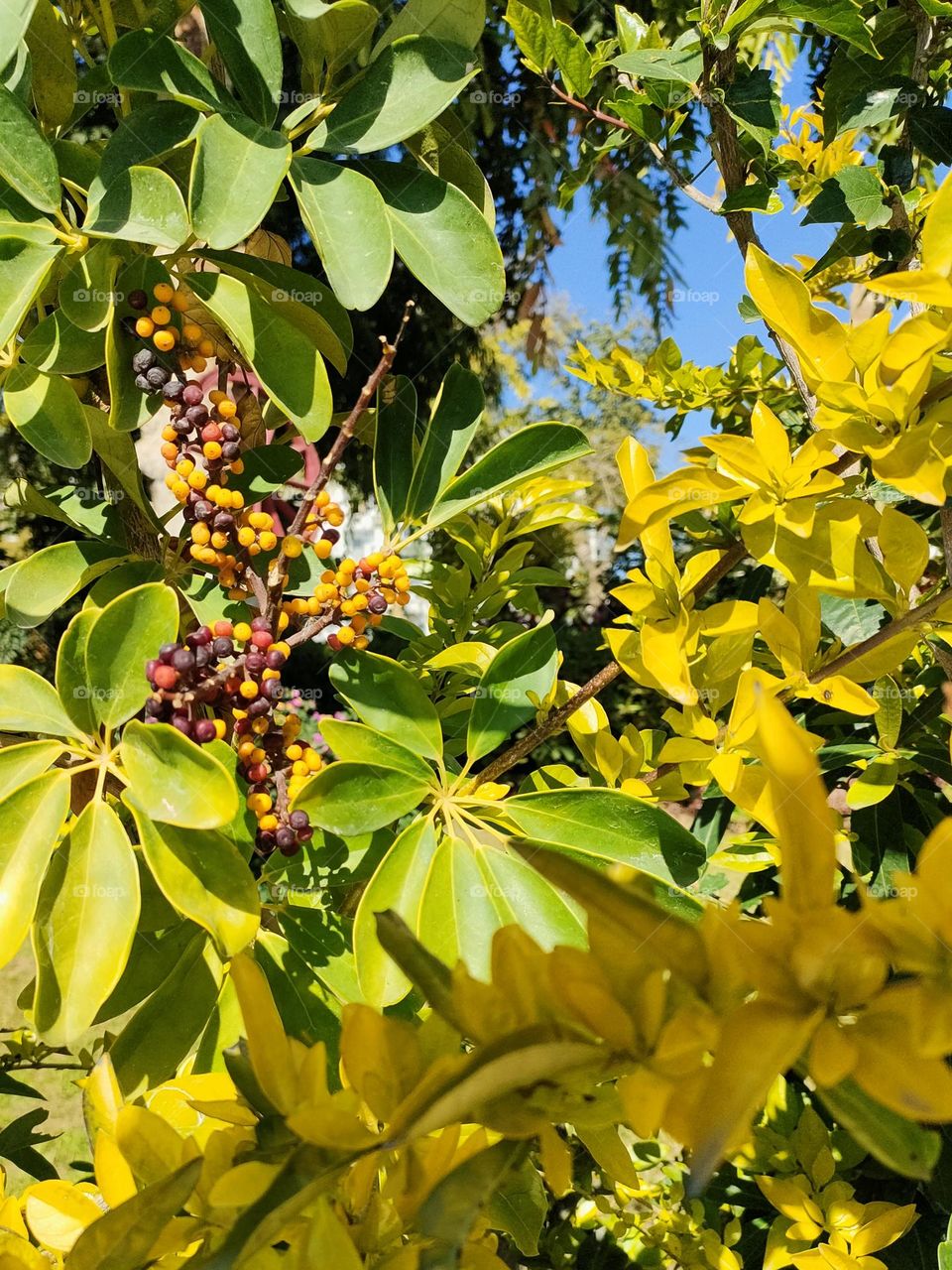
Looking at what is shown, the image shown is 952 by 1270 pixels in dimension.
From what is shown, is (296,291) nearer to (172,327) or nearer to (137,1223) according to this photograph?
(172,327)

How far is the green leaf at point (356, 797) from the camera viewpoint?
1.65 ft

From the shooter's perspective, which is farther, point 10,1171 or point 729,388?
point 10,1171

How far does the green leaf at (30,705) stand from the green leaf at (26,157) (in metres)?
0.27

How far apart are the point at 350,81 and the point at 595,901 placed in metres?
0.53

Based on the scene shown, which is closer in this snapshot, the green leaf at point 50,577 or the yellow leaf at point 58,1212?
the yellow leaf at point 58,1212

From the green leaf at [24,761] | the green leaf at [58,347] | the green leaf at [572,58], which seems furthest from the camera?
the green leaf at [572,58]

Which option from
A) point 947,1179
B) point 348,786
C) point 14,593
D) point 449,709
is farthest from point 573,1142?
point 14,593

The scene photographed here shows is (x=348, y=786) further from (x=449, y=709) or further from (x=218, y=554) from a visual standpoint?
(x=449, y=709)

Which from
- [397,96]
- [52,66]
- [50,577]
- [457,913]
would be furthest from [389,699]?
[52,66]

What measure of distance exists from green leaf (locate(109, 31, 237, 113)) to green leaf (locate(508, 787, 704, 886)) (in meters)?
0.44

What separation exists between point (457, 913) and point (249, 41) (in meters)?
0.52

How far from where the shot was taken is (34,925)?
18.6 inches

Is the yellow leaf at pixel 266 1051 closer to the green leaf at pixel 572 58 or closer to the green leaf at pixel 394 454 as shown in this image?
the green leaf at pixel 394 454

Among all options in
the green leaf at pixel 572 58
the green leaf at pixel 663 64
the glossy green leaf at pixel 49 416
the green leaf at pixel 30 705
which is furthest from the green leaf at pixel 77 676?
the green leaf at pixel 572 58
